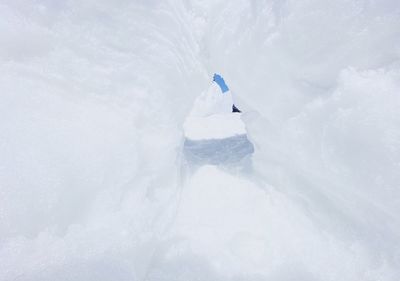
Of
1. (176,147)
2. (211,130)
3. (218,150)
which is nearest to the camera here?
(176,147)

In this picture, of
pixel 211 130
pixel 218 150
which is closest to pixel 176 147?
pixel 218 150

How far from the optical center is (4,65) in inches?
67.7

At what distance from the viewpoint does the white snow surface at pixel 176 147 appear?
4.61 ft

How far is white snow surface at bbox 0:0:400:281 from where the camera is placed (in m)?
1.41

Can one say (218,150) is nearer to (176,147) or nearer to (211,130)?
(176,147)

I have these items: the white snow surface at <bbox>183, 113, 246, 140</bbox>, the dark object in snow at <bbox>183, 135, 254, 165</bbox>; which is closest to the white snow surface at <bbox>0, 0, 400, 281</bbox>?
the dark object in snow at <bbox>183, 135, 254, 165</bbox>

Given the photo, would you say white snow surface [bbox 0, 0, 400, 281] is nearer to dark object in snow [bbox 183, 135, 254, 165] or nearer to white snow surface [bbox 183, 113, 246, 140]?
dark object in snow [bbox 183, 135, 254, 165]

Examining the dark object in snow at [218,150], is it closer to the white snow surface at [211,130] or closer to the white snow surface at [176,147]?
the white snow surface at [211,130]

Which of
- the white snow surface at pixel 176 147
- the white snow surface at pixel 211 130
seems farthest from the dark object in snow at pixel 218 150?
the white snow surface at pixel 176 147

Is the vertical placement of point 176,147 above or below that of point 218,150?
above

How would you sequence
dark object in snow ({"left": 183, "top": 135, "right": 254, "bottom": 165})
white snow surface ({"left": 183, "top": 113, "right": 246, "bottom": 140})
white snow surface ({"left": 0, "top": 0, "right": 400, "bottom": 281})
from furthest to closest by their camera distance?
white snow surface ({"left": 183, "top": 113, "right": 246, "bottom": 140}), dark object in snow ({"left": 183, "top": 135, "right": 254, "bottom": 165}), white snow surface ({"left": 0, "top": 0, "right": 400, "bottom": 281})

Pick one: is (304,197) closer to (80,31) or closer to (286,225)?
(286,225)

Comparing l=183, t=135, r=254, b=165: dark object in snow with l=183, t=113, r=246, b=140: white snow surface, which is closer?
l=183, t=135, r=254, b=165: dark object in snow

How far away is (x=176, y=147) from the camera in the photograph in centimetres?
246
